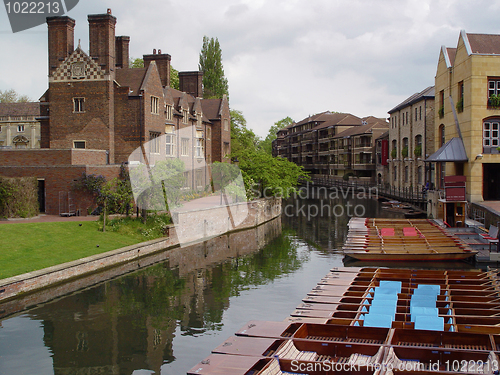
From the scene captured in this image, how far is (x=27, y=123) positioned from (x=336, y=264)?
5011cm

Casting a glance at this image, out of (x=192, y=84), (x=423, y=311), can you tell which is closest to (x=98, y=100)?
(x=192, y=84)

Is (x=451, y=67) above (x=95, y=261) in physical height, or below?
above

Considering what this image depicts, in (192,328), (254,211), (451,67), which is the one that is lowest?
(192,328)

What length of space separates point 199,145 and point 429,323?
3379cm

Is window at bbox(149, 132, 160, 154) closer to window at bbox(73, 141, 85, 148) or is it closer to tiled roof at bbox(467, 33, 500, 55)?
window at bbox(73, 141, 85, 148)

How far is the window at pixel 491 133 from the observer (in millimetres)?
26922

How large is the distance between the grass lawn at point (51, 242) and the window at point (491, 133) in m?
19.4

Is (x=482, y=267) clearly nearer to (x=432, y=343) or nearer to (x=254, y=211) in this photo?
(x=432, y=343)

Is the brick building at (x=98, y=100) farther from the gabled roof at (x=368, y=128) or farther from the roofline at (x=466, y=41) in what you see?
the gabled roof at (x=368, y=128)

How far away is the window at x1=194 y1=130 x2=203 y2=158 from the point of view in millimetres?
42031

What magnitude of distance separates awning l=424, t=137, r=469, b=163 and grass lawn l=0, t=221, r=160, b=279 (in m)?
17.0

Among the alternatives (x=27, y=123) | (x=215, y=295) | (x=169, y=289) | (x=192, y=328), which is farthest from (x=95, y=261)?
(x=27, y=123)

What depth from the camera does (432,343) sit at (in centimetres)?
1038

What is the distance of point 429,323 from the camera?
11.0 m
